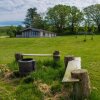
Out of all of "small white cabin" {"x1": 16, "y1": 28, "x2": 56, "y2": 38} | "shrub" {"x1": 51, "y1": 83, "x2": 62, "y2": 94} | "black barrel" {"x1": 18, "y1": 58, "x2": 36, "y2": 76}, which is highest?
"black barrel" {"x1": 18, "y1": 58, "x2": 36, "y2": 76}

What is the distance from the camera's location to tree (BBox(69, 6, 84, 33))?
83600mm

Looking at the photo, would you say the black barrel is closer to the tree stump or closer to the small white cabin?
the tree stump

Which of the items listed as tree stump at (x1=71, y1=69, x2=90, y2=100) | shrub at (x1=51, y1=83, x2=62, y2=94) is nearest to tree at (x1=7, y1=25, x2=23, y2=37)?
shrub at (x1=51, y1=83, x2=62, y2=94)

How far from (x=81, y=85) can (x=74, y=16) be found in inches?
3127

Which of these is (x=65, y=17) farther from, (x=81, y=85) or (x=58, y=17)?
(x=81, y=85)

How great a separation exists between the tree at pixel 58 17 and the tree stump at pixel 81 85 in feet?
260

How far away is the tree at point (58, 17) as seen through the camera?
86.1 m

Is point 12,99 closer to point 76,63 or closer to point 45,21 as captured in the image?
point 76,63

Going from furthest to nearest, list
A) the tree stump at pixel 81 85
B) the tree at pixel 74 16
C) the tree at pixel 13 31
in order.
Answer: the tree at pixel 74 16, the tree at pixel 13 31, the tree stump at pixel 81 85

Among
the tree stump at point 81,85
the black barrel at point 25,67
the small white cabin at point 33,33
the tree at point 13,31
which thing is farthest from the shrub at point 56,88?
the tree at point 13,31

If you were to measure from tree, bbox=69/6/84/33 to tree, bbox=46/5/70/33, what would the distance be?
1.54 m

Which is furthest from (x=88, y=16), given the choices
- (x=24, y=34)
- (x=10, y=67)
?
(x=10, y=67)

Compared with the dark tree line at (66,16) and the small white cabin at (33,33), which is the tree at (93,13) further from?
the small white cabin at (33,33)

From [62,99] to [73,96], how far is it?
34cm
